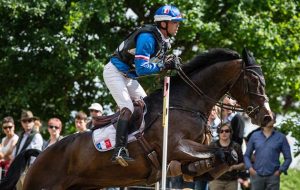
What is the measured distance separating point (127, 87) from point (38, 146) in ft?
14.4

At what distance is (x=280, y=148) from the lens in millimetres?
13516

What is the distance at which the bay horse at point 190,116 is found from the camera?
10352mm

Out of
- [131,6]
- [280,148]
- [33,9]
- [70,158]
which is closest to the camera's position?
[70,158]

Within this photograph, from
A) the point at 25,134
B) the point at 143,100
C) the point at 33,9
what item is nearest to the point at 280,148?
the point at 143,100

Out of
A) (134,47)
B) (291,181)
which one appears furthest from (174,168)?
(291,181)

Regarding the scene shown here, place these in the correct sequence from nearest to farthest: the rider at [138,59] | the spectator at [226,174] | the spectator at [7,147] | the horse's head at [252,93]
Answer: the rider at [138,59] < the horse's head at [252,93] < the spectator at [226,174] < the spectator at [7,147]

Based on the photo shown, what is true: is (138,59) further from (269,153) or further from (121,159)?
(269,153)

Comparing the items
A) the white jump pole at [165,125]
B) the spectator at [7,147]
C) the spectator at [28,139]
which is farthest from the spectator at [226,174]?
the spectator at [7,147]

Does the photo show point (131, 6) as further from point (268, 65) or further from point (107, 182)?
point (107, 182)

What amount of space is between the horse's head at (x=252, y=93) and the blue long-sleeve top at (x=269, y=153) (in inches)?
119

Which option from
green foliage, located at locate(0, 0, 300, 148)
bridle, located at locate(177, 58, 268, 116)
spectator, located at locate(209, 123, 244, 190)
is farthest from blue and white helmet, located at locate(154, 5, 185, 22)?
green foliage, located at locate(0, 0, 300, 148)

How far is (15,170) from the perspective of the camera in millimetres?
12422

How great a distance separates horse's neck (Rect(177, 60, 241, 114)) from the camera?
10609 millimetres

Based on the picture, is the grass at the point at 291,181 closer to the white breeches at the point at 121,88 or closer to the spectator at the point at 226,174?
the spectator at the point at 226,174
